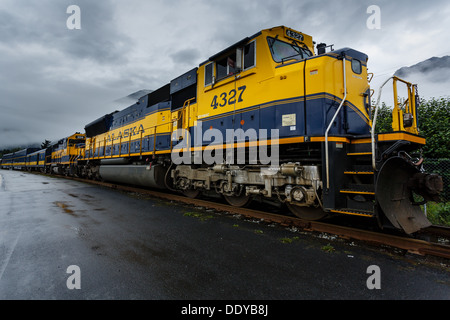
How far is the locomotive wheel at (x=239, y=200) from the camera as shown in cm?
610

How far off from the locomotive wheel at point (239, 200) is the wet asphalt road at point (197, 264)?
1.07 meters

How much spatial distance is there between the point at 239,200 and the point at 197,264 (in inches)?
129

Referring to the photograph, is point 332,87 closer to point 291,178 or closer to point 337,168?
point 337,168

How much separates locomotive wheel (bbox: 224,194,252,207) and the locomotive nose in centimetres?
305

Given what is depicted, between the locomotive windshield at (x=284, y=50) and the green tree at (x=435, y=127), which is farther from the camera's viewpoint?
the green tree at (x=435, y=127)

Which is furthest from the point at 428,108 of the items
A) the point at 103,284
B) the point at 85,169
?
the point at 85,169

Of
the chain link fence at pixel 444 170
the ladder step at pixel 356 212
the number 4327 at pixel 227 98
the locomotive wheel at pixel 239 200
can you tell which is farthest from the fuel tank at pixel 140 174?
the chain link fence at pixel 444 170

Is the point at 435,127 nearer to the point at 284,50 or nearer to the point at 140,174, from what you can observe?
the point at 284,50

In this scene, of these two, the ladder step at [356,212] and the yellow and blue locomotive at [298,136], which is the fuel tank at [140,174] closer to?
the yellow and blue locomotive at [298,136]

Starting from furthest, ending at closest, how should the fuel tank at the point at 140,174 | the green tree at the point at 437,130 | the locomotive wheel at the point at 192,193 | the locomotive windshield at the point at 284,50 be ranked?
the green tree at the point at 437,130
the fuel tank at the point at 140,174
the locomotive wheel at the point at 192,193
the locomotive windshield at the point at 284,50

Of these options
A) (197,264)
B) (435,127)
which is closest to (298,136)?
(197,264)

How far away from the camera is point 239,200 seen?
629 centimetres
